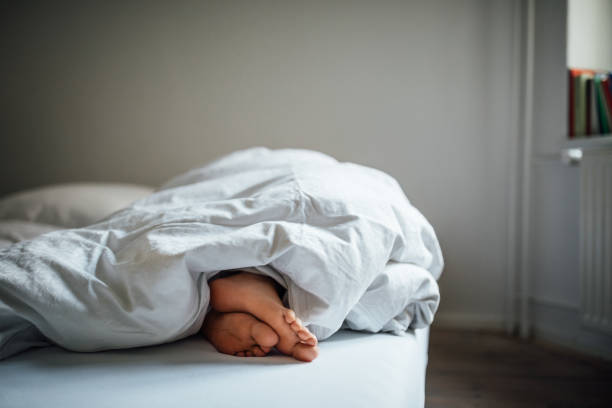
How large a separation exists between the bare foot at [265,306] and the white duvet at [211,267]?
24 millimetres

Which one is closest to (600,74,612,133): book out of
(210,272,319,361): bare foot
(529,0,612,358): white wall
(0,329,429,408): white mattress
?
(529,0,612,358): white wall

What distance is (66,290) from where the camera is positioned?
700 mm

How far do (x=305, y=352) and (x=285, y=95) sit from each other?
156 cm

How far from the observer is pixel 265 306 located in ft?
2.36

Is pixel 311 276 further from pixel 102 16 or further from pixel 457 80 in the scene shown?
pixel 102 16

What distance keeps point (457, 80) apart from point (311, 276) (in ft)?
4.95

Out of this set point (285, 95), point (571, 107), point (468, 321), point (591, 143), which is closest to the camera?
point (591, 143)

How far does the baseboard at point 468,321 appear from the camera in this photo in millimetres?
1926

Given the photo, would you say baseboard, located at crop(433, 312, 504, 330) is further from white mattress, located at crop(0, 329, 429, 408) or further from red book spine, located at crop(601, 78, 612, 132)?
white mattress, located at crop(0, 329, 429, 408)

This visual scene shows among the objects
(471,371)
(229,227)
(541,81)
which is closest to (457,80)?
(541,81)

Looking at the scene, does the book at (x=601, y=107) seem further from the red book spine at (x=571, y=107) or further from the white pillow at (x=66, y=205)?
the white pillow at (x=66, y=205)

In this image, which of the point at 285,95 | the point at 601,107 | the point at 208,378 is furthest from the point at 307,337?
the point at 285,95

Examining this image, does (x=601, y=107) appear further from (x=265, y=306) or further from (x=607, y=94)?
(x=265, y=306)

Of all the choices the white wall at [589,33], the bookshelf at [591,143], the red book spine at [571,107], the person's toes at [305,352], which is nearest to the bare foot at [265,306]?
the person's toes at [305,352]
